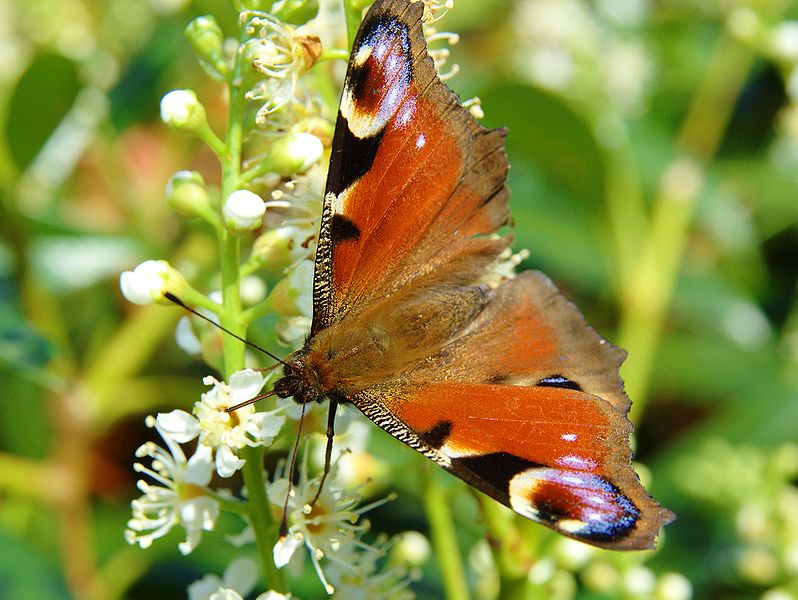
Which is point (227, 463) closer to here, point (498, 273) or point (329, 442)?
point (329, 442)

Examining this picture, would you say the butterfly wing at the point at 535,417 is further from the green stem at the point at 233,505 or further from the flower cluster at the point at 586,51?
the flower cluster at the point at 586,51

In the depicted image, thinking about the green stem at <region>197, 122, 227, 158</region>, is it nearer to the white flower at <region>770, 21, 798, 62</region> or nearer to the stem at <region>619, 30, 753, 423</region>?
the stem at <region>619, 30, 753, 423</region>

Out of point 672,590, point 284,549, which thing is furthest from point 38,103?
point 672,590

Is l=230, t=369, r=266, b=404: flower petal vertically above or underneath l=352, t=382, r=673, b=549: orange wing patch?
above

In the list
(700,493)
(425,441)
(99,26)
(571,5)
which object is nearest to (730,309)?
(700,493)

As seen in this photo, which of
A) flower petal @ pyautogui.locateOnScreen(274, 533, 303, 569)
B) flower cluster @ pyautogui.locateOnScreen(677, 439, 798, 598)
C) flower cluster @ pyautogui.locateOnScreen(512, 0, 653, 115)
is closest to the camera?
flower petal @ pyautogui.locateOnScreen(274, 533, 303, 569)

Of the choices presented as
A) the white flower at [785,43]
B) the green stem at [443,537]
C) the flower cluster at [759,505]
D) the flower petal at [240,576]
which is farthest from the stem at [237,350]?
the white flower at [785,43]

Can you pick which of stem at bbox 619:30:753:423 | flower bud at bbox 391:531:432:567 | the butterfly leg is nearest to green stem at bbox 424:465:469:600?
flower bud at bbox 391:531:432:567
